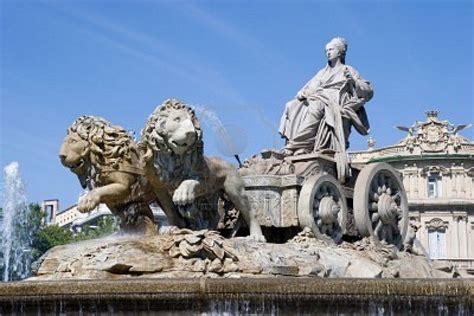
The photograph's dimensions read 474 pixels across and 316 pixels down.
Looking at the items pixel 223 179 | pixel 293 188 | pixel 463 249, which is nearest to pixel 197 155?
pixel 223 179

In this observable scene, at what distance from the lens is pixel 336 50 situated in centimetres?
1418

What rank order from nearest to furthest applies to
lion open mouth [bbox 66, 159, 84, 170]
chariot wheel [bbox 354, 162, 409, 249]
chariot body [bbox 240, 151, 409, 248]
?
lion open mouth [bbox 66, 159, 84, 170] < chariot body [bbox 240, 151, 409, 248] < chariot wheel [bbox 354, 162, 409, 249]

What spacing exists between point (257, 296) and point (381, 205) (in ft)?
16.8

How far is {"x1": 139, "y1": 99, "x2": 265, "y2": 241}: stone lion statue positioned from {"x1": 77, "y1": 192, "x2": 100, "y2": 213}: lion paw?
0.69 metres

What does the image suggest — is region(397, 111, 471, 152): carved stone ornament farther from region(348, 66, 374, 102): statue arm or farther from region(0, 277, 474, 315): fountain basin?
region(0, 277, 474, 315): fountain basin

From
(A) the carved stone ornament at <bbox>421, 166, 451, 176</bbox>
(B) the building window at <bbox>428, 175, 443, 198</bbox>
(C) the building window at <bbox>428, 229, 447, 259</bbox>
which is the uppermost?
(A) the carved stone ornament at <bbox>421, 166, 451, 176</bbox>

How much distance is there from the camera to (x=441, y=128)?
68.8 metres

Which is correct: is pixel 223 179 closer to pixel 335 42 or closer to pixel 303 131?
pixel 303 131

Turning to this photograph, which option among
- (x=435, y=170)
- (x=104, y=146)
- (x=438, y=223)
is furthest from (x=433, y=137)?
(x=104, y=146)

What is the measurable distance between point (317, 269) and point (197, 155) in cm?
195

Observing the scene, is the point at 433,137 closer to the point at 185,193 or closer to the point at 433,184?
the point at 433,184

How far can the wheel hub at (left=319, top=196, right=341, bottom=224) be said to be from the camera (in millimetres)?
12125

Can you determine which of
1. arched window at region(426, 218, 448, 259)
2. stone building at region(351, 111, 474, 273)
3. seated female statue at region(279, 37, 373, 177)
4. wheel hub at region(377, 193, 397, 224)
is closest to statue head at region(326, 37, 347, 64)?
seated female statue at region(279, 37, 373, 177)

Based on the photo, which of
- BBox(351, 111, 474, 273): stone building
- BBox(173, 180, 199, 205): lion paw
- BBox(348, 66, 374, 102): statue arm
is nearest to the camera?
BBox(173, 180, 199, 205): lion paw
